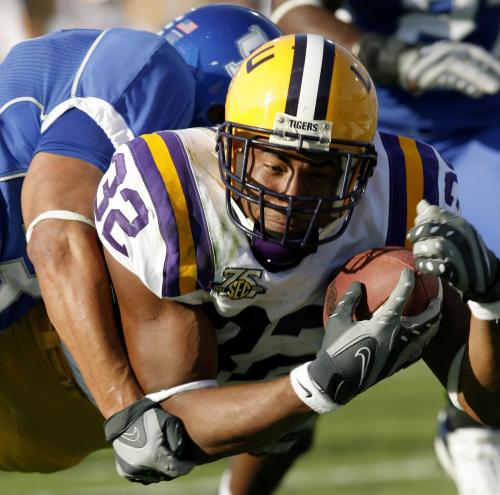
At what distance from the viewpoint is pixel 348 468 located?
5.03m

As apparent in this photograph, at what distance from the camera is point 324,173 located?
2955mm

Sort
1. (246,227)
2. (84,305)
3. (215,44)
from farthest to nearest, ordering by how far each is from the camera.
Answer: (215,44) → (84,305) → (246,227)

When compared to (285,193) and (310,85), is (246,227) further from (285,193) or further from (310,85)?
(310,85)

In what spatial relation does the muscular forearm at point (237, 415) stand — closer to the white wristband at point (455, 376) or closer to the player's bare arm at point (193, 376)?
the player's bare arm at point (193, 376)

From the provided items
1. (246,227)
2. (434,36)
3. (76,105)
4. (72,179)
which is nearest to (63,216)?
(72,179)

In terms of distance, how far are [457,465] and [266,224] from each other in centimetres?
146

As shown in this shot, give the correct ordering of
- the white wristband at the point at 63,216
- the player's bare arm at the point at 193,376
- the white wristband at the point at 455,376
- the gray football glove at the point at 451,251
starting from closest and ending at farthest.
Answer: the gray football glove at the point at 451,251, the player's bare arm at the point at 193,376, the white wristband at the point at 455,376, the white wristband at the point at 63,216

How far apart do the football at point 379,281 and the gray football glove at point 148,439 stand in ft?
1.42

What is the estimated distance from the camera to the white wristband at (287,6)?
4.52 meters

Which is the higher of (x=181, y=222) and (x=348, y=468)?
(x=181, y=222)

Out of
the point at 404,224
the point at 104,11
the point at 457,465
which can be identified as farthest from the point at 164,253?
the point at 104,11

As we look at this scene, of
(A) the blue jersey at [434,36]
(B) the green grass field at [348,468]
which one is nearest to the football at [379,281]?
(A) the blue jersey at [434,36]

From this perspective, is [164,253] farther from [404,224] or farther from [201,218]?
[404,224]

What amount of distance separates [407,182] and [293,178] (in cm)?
36
